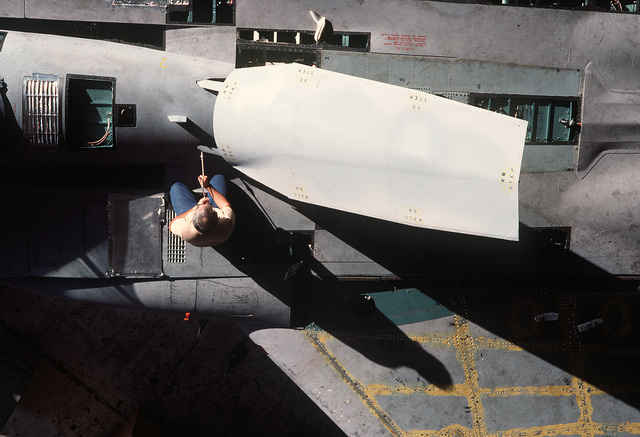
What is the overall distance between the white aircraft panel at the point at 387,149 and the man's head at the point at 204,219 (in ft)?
3.64

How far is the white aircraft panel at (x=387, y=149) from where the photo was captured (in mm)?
6645

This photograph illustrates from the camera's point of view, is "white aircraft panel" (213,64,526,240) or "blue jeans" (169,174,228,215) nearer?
"white aircraft panel" (213,64,526,240)

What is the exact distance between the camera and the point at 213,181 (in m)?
8.08

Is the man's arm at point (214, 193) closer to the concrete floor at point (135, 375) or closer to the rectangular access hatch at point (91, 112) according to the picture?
the rectangular access hatch at point (91, 112)

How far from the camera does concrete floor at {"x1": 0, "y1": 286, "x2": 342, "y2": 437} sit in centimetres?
1094

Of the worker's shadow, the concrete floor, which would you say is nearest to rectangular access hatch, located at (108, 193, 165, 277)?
the worker's shadow

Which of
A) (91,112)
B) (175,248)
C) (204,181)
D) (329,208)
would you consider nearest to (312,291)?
(329,208)

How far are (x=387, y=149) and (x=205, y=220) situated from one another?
239 centimetres

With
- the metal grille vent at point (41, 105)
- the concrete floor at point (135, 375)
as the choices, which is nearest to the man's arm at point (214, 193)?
the metal grille vent at point (41, 105)

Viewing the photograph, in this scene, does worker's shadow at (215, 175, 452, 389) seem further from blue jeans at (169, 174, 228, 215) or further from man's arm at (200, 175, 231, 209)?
man's arm at (200, 175, 231, 209)

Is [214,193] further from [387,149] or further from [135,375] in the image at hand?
[135,375]

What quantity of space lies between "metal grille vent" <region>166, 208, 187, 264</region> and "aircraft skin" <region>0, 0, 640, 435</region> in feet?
0.11

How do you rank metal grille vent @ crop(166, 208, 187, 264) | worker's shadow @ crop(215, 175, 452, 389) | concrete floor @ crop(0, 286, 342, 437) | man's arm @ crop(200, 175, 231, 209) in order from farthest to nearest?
concrete floor @ crop(0, 286, 342, 437) → worker's shadow @ crop(215, 175, 452, 389) → metal grille vent @ crop(166, 208, 187, 264) → man's arm @ crop(200, 175, 231, 209)

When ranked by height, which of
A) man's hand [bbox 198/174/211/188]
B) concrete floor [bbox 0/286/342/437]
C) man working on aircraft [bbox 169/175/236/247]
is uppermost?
man's hand [bbox 198/174/211/188]
